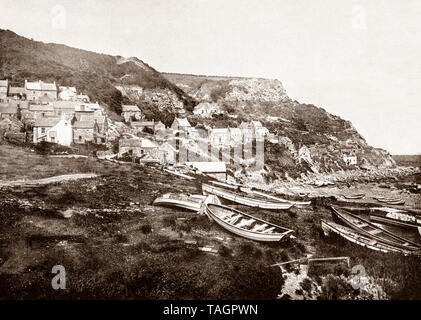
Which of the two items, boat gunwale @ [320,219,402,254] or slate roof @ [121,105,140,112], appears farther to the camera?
slate roof @ [121,105,140,112]

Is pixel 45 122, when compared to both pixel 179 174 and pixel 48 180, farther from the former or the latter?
pixel 48 180

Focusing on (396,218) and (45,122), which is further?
(45,122)

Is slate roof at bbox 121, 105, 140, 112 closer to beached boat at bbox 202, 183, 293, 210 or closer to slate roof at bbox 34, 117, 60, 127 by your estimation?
slate roof at bbox 34, 117, 60, 127

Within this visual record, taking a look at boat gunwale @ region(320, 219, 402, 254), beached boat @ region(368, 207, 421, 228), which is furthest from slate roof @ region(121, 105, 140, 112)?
boat gunwale @ region(320, 219, 402, 254)

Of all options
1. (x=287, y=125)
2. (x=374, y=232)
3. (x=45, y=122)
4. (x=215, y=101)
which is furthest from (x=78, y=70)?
(x=374, y=232)
